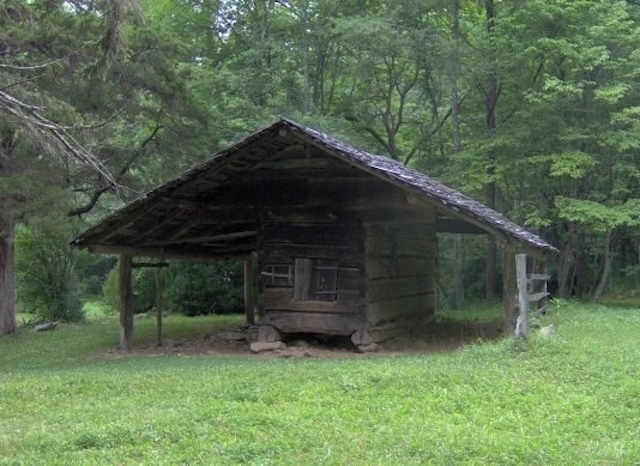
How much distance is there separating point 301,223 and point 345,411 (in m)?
8.41

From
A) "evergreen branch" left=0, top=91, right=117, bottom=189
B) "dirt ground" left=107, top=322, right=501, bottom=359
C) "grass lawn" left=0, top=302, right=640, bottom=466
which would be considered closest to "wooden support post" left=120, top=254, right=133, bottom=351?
"dirt ground" left=107, top=322, right=501, bottom=359

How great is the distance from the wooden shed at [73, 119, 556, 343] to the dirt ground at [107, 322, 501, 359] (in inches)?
17.3

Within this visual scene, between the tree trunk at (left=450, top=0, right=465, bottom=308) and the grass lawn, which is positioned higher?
the tree trunk at (left=450, top=0, right=465, bottom=308)

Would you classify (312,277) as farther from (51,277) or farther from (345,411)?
(51,277)

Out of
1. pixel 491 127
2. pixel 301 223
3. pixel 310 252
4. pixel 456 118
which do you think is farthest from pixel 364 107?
pixel 310 252

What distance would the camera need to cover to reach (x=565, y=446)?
6.60m

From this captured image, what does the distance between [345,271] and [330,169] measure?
2.08m

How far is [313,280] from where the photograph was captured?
15969mm

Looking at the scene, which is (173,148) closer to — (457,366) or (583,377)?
(457,366)

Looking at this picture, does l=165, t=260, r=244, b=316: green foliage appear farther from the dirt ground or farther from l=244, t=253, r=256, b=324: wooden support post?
the dirt ground

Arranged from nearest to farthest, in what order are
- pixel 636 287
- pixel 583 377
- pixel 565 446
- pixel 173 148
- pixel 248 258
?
1. pixel 565 446
2. pixel 583 377
3. pixel 173 148
4. pixel 248 258
5. pixel 636 287

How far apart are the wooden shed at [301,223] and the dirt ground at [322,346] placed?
439 millimetres

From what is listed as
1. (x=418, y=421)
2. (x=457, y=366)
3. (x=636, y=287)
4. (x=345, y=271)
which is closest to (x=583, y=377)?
(x=457, y=366)

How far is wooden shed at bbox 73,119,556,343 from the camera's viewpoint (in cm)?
1536
